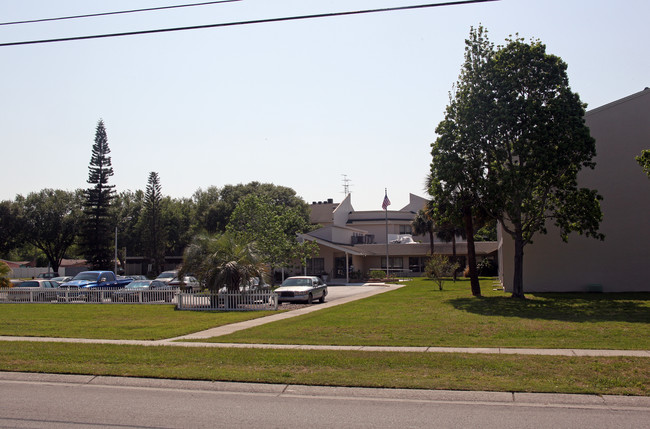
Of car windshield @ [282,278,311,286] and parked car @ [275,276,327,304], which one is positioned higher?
car windshield @ [282,278,311,286]

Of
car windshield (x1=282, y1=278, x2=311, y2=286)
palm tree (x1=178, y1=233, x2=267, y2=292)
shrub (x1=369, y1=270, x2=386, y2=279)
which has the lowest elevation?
shrub (x1=369, y1=270, x2=386, y2=279)

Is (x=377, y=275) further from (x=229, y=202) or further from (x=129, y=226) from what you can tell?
(x=129, y=226)

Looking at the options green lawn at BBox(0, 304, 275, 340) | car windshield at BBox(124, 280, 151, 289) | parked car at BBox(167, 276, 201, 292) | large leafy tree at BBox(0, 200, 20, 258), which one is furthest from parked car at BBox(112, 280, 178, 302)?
large leafy tree at BBox(0, 200, 20, 258)

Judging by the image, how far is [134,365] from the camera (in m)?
10.9

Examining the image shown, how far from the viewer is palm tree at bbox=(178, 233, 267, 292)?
79.8ft

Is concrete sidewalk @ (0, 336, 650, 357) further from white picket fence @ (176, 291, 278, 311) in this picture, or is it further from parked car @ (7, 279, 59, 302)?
parked car @ (7, 279, 59, 302)

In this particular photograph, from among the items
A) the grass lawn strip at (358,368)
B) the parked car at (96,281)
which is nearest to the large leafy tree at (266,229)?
the parked car at (96,281)

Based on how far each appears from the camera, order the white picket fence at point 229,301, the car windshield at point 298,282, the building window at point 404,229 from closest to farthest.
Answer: the white picket fence at point 229,301 → the car windshield at point 298,282 → the building window at point 404,229

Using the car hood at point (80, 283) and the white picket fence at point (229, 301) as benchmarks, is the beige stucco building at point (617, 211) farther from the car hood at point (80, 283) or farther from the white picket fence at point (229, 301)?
the car hood at point (80, 283)

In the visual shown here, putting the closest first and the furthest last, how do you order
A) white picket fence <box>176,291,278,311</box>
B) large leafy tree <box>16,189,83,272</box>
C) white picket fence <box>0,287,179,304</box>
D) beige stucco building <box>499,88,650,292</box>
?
white picket fence <box>176,291,278,311</box>
white picket fence <box>0,287,179,304</box>
beige stucco building <box>499,88,650,292</box>
large leafy tree <box>16,189,83,272</box>

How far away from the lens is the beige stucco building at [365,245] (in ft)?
173

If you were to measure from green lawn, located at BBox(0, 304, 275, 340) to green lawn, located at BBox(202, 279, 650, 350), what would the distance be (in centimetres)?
247

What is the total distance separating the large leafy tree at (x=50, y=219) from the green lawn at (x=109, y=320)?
46673 millimetres

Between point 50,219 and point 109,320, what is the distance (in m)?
56.2
